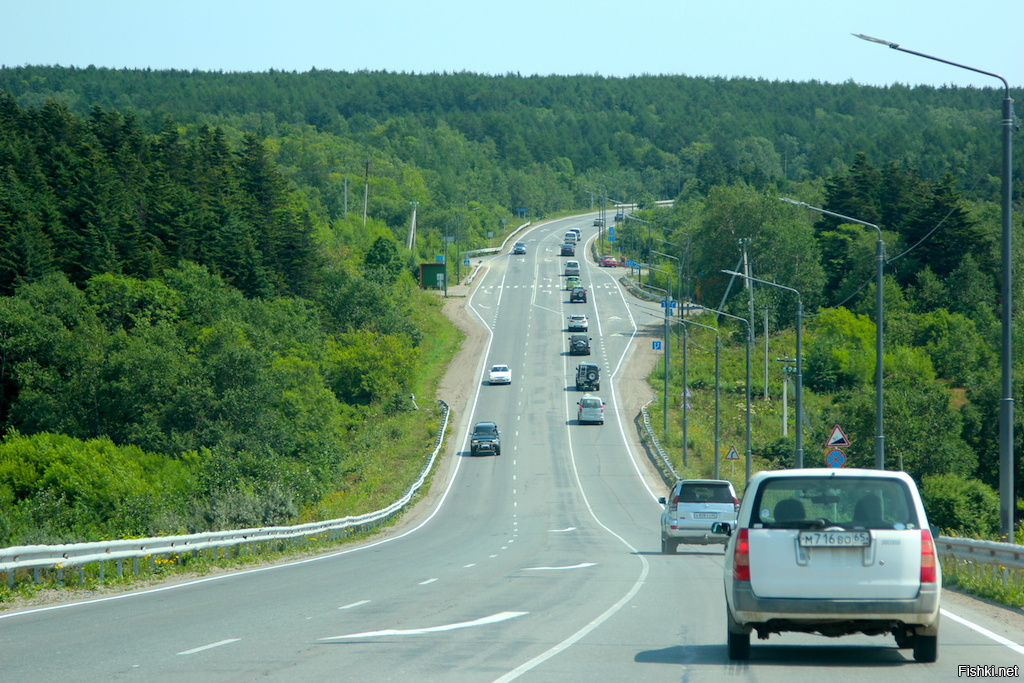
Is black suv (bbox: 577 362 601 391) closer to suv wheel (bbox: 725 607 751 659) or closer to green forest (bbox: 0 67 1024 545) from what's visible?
green forest (bbox: 0 67 1024 545)

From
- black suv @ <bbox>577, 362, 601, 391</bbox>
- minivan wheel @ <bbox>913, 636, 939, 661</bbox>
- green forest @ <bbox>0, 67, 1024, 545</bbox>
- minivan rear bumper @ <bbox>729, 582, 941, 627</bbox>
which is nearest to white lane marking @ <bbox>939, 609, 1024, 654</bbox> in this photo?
minivan wheel @ <bbox>913, 636, 939, 661</bbox>

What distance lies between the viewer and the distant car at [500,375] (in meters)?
80.9

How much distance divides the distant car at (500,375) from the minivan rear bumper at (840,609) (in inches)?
2803

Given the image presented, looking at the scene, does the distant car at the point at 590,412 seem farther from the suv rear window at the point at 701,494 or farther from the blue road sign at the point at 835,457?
the suv rear window at the point at 701,494

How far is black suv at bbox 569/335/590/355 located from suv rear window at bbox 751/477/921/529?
7939cm

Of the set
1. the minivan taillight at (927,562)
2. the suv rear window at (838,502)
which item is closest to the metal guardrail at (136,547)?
the suv rear window at (838,502)

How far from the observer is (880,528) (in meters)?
9.67

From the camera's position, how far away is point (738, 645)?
10.2m

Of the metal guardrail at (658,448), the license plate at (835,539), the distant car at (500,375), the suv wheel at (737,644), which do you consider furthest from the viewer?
the distant car at (500,375)

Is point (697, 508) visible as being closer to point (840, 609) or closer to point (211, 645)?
point (211, 645)

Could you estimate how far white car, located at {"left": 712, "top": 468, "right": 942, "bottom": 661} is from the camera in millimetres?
9508

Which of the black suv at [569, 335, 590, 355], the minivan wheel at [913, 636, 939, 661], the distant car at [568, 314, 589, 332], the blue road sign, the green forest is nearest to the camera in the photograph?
the minivan wheel at [913, 636, 939, 661]

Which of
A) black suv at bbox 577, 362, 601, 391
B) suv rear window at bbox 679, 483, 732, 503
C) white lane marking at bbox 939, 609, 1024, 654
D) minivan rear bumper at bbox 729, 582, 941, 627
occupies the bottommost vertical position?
white lane marking at bbox 939, 609, 1024, 654

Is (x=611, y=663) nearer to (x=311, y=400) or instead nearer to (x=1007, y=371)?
(x=1007, y=371)
